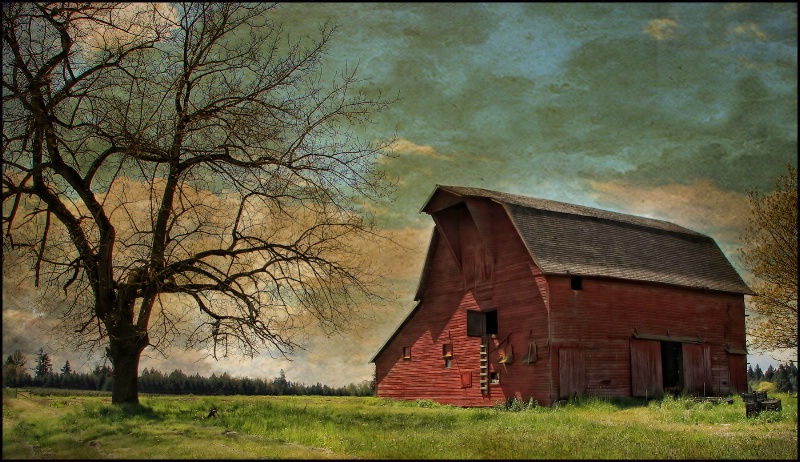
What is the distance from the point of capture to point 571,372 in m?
29.0

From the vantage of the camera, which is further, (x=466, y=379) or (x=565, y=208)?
(x=565, y=208)

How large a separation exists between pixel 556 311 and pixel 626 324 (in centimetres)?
409

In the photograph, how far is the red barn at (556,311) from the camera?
29.6m

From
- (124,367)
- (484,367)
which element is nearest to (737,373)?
(484,367)

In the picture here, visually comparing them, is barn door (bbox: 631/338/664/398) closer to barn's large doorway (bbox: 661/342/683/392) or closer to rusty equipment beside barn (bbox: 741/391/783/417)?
barn's large doorway (bbox: 661/342/683/392)

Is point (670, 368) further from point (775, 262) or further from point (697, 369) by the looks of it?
point (775, 262)

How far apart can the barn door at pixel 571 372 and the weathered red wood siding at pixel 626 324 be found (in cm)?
19

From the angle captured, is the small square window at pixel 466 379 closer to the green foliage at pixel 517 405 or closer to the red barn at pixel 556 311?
the red barn at pixel 556 311

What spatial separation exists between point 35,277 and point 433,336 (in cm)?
1940

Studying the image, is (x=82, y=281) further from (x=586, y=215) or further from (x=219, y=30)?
(x=586, y=215)

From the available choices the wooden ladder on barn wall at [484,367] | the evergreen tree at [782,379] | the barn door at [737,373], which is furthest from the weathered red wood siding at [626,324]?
the evergreen tree at [782,379]

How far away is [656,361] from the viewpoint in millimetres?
31797

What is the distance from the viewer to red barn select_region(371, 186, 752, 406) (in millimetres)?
29609

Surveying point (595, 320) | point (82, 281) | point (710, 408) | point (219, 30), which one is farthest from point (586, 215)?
point (82, 281)
